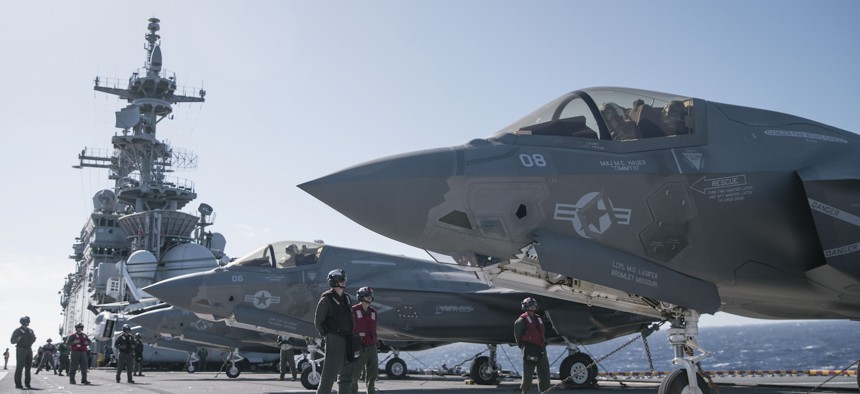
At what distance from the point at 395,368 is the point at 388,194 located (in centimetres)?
1607

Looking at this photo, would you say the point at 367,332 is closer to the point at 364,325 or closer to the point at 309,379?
the point at 364,325

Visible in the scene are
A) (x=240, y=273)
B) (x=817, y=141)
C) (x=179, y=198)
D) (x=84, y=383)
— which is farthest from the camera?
(x=179, y=198)

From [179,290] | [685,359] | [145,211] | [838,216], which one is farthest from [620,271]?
[145,211]

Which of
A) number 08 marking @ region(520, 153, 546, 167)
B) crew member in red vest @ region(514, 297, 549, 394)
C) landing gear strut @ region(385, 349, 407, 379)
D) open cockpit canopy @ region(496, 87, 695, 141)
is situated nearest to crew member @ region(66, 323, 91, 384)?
landing gear strut @ region(385, 349, 407, 379)

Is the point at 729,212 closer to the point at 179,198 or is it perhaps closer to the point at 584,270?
the point at 584,270

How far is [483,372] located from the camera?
1588 cm

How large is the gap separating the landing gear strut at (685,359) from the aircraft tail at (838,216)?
1409 mm

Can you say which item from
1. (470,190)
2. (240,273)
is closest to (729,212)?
(470,190)

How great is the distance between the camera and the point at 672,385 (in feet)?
22.1

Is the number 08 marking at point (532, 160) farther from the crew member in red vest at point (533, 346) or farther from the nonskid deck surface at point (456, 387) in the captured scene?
the nonskid deck surface at point (456, 387)

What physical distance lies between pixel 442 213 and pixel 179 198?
146 ft

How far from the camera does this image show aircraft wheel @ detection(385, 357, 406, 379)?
2141 cm

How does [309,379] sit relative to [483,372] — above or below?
above

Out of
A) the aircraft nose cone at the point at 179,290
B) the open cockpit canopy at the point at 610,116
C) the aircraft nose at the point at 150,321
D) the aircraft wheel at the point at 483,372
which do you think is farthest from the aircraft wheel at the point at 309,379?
the aircraft nose at the point at 150,321
